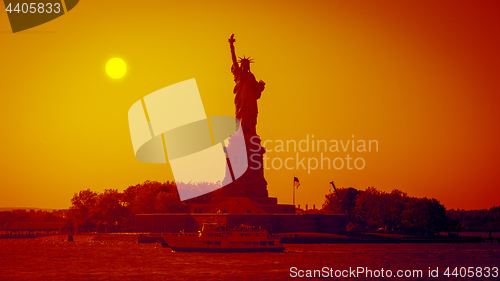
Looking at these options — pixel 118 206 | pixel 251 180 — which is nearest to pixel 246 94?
pixel 251 180

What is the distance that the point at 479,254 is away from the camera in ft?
324

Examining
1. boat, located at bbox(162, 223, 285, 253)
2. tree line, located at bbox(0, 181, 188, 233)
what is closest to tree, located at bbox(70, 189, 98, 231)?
tree line, located at bbox(0, 181, 188, 233)

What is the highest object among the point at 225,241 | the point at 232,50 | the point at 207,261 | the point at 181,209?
the point at 232,50

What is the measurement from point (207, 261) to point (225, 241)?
9520mm

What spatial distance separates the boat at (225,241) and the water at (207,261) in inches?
51.6

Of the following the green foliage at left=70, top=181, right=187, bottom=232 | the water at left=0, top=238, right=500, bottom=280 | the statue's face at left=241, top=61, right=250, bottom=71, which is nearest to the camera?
the water at left=0, top=238, right=500, bottom=280

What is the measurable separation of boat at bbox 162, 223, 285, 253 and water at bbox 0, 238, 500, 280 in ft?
4.30

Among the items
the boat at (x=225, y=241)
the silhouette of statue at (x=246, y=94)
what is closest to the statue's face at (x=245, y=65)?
the silhouette of statue at (x=246, y=94)

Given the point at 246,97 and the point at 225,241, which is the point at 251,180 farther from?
the point at 225,241

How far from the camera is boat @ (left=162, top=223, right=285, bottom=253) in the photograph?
91.8m

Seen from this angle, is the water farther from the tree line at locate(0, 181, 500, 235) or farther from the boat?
the tree line at locate(0, 181, 500, 235)

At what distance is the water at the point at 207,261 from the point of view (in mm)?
71625

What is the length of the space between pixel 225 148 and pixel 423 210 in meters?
41.3

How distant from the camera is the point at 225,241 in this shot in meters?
91.8
